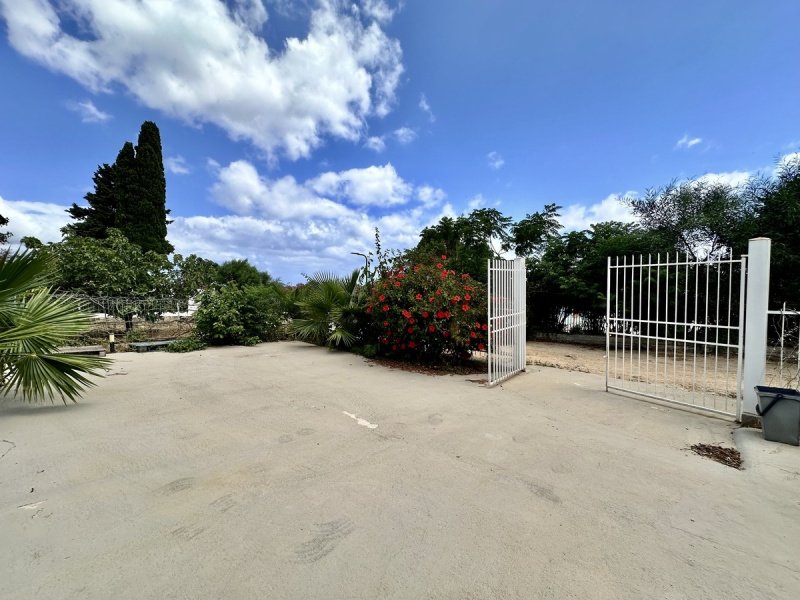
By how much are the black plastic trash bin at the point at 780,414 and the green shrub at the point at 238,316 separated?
33.4 ft

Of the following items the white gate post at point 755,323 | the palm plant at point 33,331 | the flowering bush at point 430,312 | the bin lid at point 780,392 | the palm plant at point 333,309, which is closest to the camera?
the bin lid at point 780,392

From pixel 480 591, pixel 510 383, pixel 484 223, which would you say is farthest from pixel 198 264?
pixel 480 591

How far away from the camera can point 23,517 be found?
2.28 m

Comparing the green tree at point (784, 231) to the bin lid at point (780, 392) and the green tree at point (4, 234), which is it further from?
the green tree at point (4, 234)

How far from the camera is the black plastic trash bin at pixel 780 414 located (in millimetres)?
3441

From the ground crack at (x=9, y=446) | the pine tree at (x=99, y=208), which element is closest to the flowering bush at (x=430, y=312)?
the ground crack at (x=9, y=446)

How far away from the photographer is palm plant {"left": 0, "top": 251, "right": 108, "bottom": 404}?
154 inches

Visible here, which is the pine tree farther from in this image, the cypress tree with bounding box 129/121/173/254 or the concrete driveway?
the concrete driveway

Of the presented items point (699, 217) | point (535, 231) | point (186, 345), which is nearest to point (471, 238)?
point (535, 231)

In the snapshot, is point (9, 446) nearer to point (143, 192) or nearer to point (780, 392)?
point (780, 392)

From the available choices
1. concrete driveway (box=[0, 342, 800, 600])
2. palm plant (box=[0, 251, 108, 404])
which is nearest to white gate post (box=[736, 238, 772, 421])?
concrete driveway (box=[0, 342, 800, 600])

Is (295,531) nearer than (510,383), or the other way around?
(295,531)

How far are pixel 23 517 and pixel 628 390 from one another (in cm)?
636

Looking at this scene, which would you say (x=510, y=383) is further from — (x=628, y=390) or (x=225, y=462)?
(x=225, y=462)
